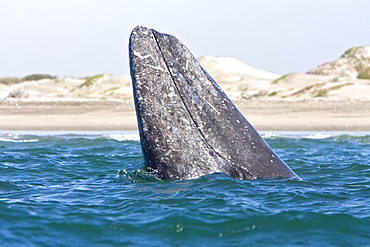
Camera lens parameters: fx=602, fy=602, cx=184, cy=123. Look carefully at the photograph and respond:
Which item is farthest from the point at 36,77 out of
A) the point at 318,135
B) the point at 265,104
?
the point at 318,135

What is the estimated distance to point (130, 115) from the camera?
2009 cm

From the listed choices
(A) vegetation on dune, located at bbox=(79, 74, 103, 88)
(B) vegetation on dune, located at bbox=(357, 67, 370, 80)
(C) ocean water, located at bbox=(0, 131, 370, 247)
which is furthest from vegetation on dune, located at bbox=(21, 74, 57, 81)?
(C) ocean water, located at bbox=(0, 131, 370, 247)

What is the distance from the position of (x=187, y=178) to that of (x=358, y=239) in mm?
1654

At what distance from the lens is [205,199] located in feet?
16.4

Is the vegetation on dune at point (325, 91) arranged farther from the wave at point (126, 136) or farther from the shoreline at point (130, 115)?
the wave at point (126, 136)

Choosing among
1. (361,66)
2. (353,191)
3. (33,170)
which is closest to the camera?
(353,191)

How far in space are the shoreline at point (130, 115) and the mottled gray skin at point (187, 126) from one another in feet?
39.8

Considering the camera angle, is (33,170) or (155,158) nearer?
(155,158)

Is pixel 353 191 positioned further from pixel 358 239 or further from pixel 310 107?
pixel 310 107

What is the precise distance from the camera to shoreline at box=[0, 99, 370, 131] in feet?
58.5

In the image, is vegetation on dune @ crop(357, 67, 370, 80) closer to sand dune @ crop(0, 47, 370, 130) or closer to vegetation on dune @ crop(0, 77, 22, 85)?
sand dune @ crop(0, 47, 370, 130)

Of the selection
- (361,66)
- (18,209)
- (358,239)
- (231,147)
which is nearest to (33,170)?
(18,209)

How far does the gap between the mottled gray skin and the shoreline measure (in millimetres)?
12140

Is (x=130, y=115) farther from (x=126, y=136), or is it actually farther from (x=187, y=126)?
(x=187, y=126)
